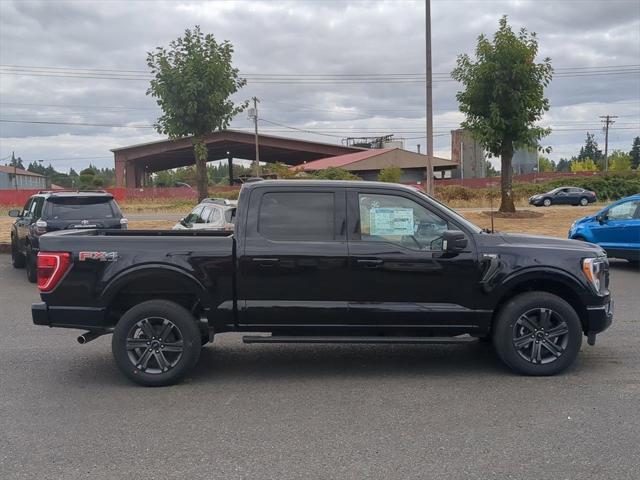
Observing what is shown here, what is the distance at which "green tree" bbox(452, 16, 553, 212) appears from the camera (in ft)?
74.2

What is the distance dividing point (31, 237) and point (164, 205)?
35823 millimetres

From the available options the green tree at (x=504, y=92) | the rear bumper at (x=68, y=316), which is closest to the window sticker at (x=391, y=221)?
the rear bumper at (x=68, y=316)

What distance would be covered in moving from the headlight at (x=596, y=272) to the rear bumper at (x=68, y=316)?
4.46 meters

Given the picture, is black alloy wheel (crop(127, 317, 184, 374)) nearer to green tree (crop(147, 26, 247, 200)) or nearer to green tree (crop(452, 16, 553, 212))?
green tree (crop(147, 26, 247, 200))

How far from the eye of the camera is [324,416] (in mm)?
4902

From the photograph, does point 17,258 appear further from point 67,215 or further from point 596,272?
point 596,272

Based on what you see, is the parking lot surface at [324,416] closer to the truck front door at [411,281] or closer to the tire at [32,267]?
the truck front door at [411,281]

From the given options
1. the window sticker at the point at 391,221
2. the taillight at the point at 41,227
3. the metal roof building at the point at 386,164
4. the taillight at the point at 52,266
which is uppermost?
the metal roof building at the point at 386,164

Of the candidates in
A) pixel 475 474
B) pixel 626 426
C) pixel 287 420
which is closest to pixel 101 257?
pixel 287 420

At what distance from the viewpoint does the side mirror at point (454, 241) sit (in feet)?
18.1

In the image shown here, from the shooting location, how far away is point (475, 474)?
3.88 meters

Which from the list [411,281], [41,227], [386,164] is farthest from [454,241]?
[386,164]

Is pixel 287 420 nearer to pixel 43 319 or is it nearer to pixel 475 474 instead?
pixel 475 474

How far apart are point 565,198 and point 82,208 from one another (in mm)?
40439
